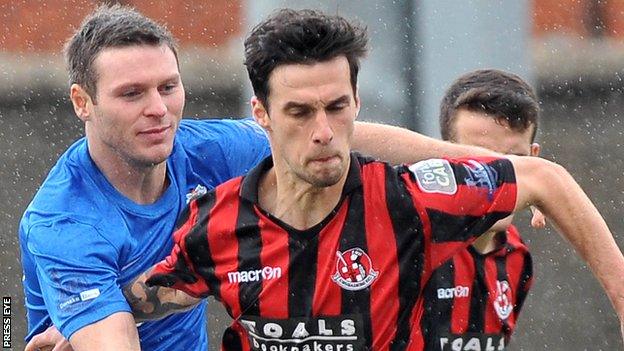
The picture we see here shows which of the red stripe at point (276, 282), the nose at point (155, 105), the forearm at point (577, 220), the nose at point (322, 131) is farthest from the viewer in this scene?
the nose at point (155, 105)

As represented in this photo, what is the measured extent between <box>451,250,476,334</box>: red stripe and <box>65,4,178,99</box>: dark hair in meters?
1.16

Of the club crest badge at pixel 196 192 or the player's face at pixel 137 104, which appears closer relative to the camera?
the player's face at pixel 137 104

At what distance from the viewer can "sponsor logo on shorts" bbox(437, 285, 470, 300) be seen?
447cm

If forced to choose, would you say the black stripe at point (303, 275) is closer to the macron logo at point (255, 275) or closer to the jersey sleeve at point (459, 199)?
the macron logo at point (255, 275)

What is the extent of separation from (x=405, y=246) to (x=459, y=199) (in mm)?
198

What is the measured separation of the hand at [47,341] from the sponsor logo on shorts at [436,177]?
1279 mm

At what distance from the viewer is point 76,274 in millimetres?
4598

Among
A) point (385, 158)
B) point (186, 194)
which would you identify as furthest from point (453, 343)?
point (186, 194)

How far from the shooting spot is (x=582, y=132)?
33.2 feet

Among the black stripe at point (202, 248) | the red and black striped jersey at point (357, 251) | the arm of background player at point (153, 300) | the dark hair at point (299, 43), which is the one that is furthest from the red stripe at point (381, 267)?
the arm of background player at point (153, 300)

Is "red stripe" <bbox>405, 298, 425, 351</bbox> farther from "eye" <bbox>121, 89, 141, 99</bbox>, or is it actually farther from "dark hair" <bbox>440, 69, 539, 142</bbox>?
"eye" <bbox>121, 89, 141, 99</bbox>

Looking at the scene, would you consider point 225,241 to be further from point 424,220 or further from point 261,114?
point 424,220

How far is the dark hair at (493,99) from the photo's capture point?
4.94 m

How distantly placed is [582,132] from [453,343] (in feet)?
19.1
